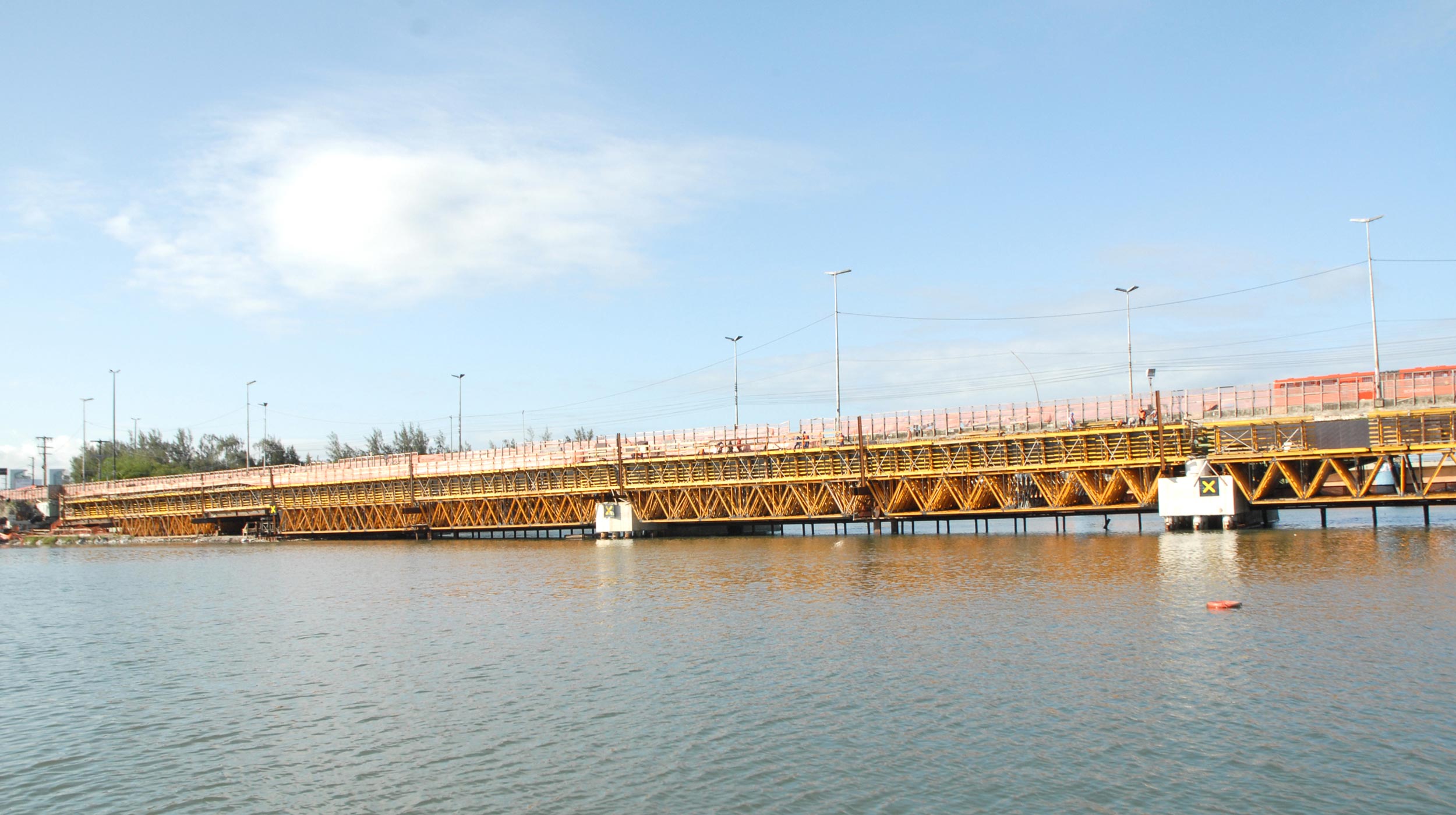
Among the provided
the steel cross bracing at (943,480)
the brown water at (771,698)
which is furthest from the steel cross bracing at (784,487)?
the brown water at (771,698)

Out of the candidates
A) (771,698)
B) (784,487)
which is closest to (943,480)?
(784,487)

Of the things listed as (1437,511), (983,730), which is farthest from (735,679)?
(1437,511)

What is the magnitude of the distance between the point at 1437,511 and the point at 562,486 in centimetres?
12933

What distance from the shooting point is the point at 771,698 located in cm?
2433

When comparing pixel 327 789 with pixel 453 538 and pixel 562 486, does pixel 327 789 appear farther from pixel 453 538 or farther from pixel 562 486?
pixel 453 538

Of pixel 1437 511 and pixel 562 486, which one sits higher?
pixel 562 486

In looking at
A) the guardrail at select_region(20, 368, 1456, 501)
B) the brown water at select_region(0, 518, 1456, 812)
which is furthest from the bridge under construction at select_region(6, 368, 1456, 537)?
the brown water at select_region(0, 518, 1456, 812)

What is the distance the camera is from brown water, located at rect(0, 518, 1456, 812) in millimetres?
18047

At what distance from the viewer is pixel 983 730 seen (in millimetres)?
20984

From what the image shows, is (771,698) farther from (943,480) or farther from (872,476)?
(872,476)

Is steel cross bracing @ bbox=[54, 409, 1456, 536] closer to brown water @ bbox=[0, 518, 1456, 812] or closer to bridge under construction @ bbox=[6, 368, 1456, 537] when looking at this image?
bridge under construction @ bbox=[6, 368, 1456, 537]

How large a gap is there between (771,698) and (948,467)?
6113cm

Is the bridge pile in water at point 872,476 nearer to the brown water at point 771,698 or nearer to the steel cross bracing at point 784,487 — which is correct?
the steel cross bracing at point 784,487

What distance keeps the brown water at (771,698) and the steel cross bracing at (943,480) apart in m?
23.6
